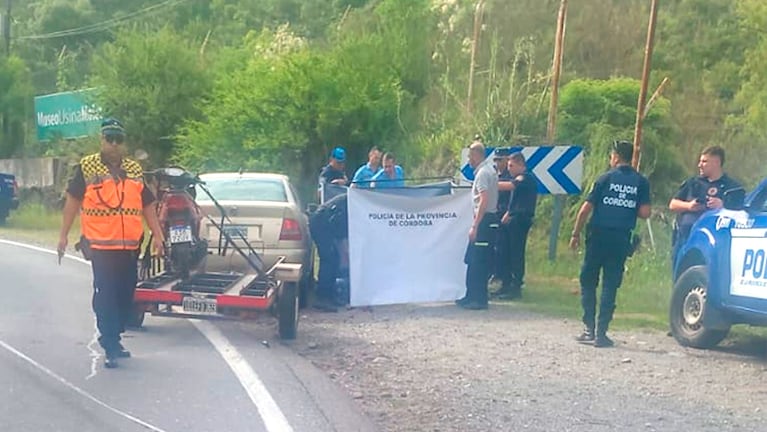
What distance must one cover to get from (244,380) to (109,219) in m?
1.71

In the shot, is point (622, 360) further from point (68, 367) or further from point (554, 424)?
point (68, 367)

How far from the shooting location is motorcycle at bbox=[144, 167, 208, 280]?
11.5 m

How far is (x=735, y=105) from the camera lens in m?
29.4

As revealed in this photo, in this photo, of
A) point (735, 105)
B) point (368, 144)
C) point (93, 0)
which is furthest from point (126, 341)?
point (93, 0)

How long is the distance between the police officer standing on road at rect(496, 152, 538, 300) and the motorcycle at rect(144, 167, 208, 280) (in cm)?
438

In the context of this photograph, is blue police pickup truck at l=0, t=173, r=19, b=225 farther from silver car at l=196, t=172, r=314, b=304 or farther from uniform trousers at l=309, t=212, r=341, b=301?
uniform trousers at l=309, t=212, r=341, b=301

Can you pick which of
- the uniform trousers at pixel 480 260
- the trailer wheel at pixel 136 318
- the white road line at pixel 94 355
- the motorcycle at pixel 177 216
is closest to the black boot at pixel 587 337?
the uniform trousers at pixel 480 260

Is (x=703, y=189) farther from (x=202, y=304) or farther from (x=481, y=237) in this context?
(x=202, y=304)

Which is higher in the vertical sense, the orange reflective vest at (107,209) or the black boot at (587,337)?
the orange reflective vest at (107,209)

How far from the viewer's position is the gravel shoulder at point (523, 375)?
7.98 metres

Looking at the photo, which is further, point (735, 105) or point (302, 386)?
point (735, 105)

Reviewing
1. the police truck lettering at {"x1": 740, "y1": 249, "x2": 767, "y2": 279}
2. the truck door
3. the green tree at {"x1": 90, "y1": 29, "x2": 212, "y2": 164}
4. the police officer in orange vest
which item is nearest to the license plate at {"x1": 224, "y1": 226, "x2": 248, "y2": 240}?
the police officer in orange vest

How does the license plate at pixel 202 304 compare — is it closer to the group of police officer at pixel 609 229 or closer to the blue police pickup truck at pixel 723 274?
the group of police officer at pixel 609 229

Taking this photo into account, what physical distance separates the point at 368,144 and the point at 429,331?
14.1m
